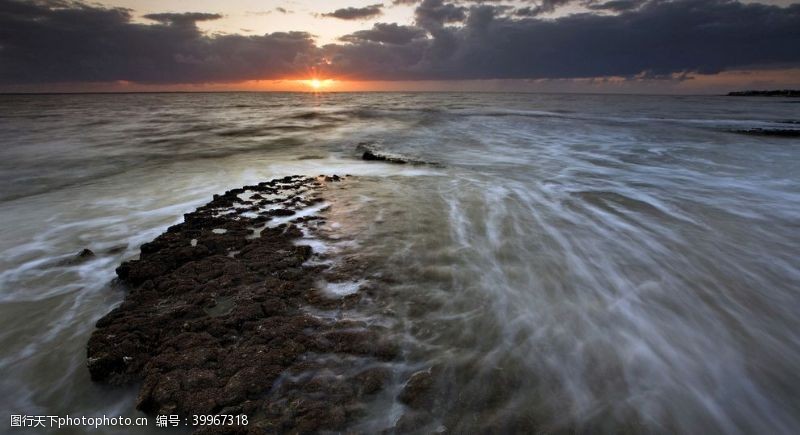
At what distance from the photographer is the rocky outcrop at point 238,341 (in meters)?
2.35

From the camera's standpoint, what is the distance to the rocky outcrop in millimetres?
2348

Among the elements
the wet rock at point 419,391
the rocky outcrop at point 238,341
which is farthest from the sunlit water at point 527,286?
the rocky outcrop at point 238,341

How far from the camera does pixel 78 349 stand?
298cm

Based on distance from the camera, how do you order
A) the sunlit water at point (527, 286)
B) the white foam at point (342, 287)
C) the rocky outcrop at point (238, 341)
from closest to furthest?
the rocky outcrop at point (238, 341)
the sunlit water at point (527, 286)
the white foam at point (342, 287)

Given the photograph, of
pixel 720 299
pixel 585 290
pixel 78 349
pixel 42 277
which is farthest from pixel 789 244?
pixel 42 277

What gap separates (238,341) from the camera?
9.40 feet

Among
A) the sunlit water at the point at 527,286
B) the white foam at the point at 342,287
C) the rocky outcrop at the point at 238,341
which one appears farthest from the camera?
the white foam at the point at 342,287

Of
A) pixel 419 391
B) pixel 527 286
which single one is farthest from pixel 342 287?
pixel 527 286

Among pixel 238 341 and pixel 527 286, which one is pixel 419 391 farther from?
pixel 527 286

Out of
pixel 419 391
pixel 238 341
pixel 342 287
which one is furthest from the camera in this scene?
pixel 342 287

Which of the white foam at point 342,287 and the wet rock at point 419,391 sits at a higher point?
the white foam at point 342,287

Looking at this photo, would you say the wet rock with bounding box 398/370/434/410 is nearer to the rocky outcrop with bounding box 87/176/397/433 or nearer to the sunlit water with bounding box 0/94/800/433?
the sunlit water with bounding box 0/94/800/433

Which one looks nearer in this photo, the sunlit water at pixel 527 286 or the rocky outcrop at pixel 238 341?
the rocky outcrop at pixel 238 341

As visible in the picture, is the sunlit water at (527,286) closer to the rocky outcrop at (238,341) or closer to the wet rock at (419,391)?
the wet rock at (419,391)
